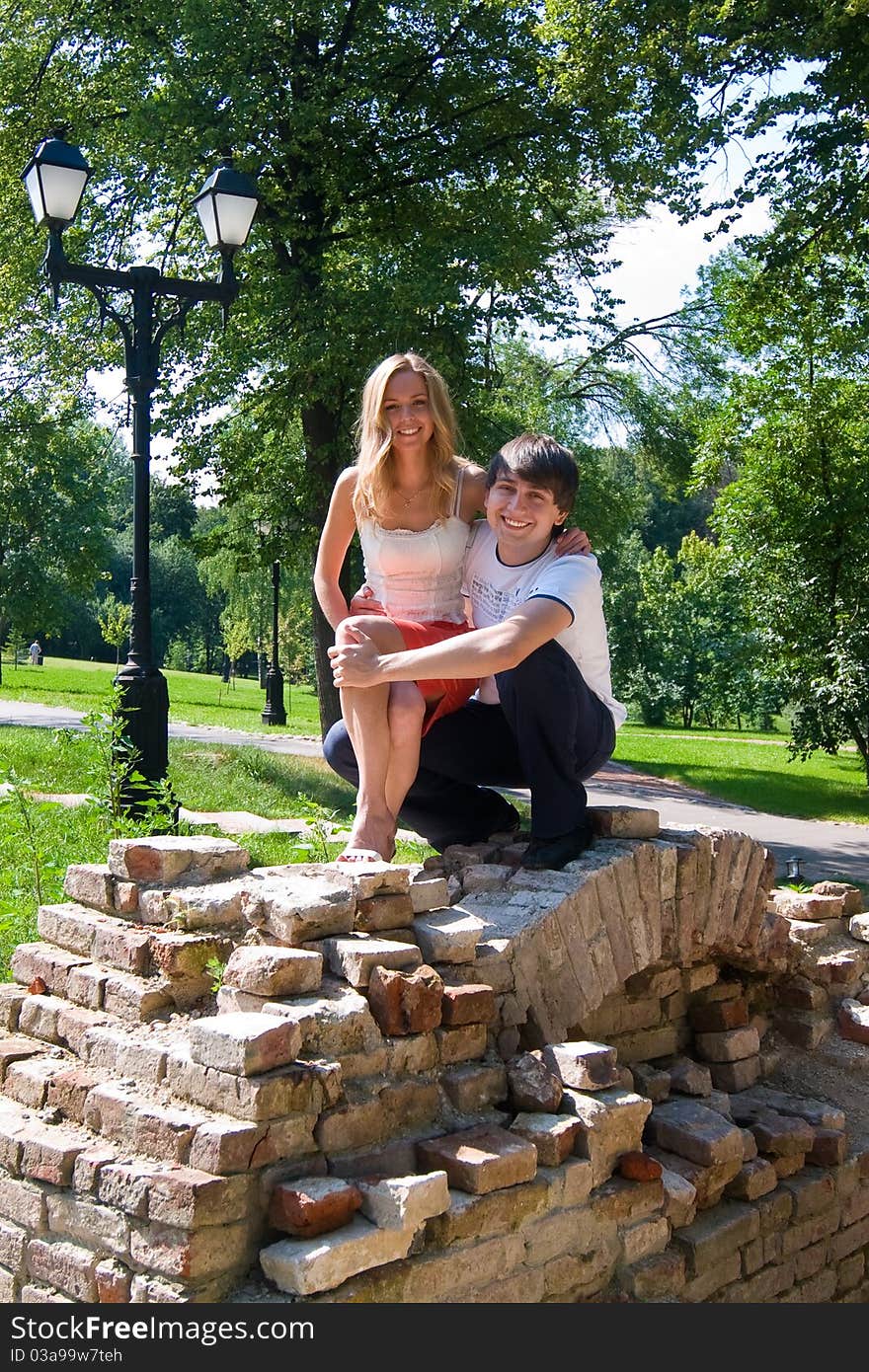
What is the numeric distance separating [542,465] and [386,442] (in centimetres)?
51

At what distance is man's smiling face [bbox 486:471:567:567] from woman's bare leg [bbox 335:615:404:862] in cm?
51

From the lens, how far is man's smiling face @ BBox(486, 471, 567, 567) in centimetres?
381

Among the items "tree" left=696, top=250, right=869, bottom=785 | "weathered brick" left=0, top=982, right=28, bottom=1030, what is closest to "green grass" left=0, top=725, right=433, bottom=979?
"weathered brick" left=0, top=982, right=28, bottom=1030

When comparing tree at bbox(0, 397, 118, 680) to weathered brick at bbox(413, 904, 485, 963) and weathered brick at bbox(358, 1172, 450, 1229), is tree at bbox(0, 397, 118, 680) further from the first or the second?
weathered brick at bbox(358, 1172, 450, 1229)

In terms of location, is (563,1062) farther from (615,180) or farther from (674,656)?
(674,656)

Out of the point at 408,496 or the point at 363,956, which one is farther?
the point at 408,496

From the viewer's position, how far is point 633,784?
17.3 m

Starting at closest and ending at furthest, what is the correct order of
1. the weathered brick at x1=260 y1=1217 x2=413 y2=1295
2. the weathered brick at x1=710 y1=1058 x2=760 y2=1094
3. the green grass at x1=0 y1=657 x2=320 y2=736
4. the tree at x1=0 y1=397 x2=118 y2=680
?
the weathered brick at x1=260 y1=1217 x2=413 y2=1295 < the weathered brick at x1=710 y1=1058 x2=760 y2=1094 < the green grass at x1=0 y1=657 x2=320 y2=736 < the tree at x1=0 y1=397 x2=118 y2=680

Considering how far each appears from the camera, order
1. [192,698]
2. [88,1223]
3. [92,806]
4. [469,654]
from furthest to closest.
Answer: [192,698], [92,806], [469,654], [88,1223]

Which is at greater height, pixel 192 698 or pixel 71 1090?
pixel 71 1090

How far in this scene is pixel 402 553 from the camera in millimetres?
3984

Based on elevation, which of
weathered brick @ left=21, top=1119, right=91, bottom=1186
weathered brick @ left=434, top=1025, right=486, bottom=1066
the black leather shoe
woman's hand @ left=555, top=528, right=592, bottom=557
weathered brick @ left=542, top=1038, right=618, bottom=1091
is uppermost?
woman's hand @ left=555, top=528, right=592, bottom=557

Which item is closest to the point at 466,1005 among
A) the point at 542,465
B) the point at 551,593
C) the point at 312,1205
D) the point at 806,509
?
the point at 312,1205

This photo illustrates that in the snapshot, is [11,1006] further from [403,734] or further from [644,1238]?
[644,1238]
